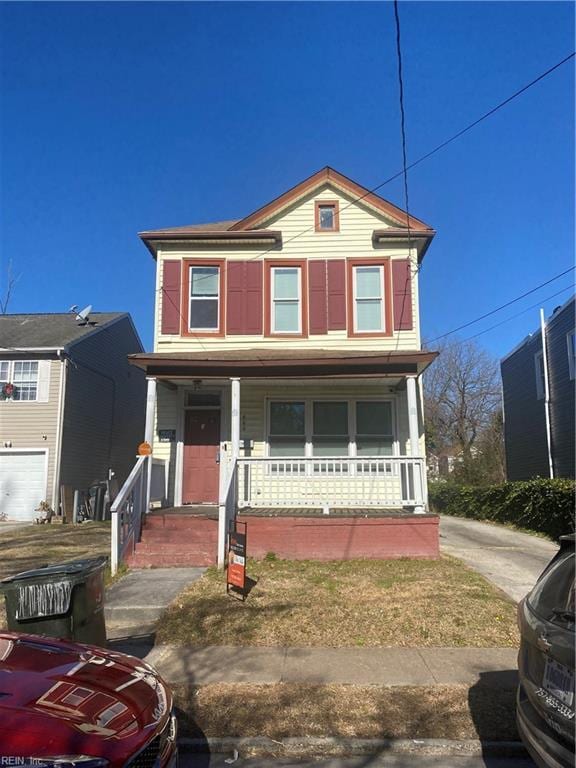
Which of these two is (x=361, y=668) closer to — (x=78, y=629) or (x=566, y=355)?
(x=78, y=629)

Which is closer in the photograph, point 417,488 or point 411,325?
point 417,488

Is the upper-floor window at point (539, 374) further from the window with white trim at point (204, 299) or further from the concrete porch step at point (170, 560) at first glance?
the concrete porch step at point (170, 560)

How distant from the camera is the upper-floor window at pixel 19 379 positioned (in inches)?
727

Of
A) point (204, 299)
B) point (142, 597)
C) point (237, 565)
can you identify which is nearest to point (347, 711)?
point (237, 565)

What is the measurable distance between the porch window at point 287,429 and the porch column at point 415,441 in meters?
2.49

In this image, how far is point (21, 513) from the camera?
702 inches

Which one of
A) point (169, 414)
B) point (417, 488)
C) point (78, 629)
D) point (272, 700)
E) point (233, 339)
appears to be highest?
point (233, 339)

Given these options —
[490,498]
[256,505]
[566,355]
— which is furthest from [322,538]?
[566,355]

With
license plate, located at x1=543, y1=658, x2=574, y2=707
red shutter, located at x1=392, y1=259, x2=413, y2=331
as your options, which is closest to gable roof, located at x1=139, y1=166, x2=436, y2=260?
red shutter, located at x1=392, y1=259, x2=413, y2=331

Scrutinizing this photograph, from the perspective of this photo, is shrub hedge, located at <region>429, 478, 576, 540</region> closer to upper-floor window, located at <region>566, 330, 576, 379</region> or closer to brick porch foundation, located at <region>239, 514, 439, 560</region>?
upper-floor window, located at <region>566, 330, 576, 379</region>

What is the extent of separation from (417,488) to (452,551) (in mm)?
2047

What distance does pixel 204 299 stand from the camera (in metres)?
12.8

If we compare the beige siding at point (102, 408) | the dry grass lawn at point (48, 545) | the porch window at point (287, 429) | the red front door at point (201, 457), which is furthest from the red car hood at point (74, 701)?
the beige siding at point (102, 408)

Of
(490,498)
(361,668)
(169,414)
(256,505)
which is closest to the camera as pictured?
(361,668)
